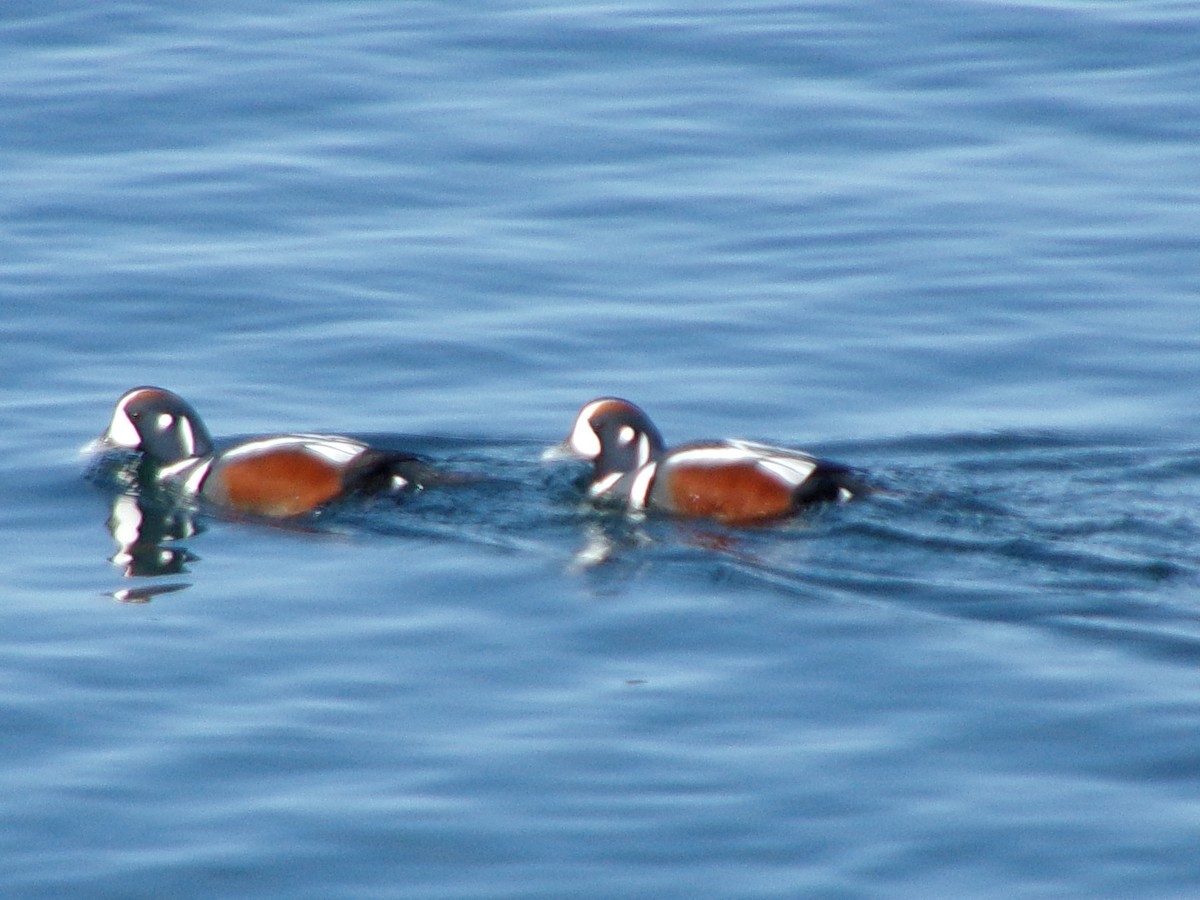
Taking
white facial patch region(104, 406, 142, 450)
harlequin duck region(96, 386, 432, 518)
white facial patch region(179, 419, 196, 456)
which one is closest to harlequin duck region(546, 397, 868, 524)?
harlequin duck region(96, 386, 432, 518)

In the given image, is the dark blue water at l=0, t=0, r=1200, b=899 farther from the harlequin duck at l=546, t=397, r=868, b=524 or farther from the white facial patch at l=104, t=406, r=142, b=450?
the white facial patch at l=104, t=406, r=142, b=450

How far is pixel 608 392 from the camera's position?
1300 cm

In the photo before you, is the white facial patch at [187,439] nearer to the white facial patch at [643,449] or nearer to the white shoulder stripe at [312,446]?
the white shoulder stripe at [312,446]

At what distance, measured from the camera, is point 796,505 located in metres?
10.7

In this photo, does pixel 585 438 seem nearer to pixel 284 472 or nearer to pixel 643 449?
pixel 643 449

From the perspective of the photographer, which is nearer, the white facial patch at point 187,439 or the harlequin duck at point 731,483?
the harlequin duck at point 731,483

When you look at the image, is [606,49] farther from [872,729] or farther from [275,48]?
[872,729]

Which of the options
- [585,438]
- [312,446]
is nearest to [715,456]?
[585,438]

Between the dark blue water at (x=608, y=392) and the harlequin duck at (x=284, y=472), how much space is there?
0.22 meters

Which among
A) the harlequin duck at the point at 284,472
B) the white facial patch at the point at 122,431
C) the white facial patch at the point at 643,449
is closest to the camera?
the harlequin duck at the point at 284,472

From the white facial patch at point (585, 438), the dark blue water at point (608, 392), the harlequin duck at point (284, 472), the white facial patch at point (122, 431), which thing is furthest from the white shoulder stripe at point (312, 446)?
the white facial patch at point (585, 438)

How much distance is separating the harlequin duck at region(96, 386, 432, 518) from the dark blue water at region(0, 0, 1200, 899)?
0.72 feet

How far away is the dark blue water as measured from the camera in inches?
303

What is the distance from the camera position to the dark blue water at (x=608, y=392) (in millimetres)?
7699
